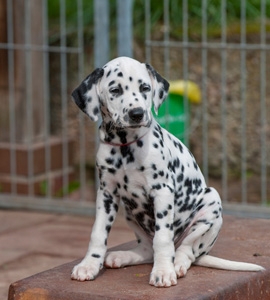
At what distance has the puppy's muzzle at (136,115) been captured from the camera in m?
4.05

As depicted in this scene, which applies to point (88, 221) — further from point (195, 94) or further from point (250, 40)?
point (250, 40)

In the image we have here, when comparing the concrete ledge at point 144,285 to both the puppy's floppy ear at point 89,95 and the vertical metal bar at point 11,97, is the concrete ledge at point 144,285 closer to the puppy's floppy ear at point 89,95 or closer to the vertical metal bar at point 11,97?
the puppy's floppy ear at point 89,95

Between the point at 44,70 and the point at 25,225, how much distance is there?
4.67 ft

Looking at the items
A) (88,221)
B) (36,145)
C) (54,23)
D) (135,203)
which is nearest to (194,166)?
(135,203)

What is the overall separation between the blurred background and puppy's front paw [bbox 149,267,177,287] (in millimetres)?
3617

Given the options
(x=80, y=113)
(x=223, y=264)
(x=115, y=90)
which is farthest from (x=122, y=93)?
(x=80, y=113)

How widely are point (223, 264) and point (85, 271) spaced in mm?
669

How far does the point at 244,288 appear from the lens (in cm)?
436

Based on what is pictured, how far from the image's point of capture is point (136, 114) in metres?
4.05

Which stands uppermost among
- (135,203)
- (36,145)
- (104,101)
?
(104,101)

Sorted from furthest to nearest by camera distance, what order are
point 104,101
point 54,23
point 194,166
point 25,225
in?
point 54,23 < point 25,225 < point 194,166 < point 104,101

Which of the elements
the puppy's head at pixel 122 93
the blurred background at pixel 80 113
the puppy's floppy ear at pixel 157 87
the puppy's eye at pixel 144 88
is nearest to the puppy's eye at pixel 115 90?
the puppy's head at pixel 122 93

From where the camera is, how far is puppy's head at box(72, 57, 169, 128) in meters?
4.09

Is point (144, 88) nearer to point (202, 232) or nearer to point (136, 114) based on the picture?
point (136, 114)
